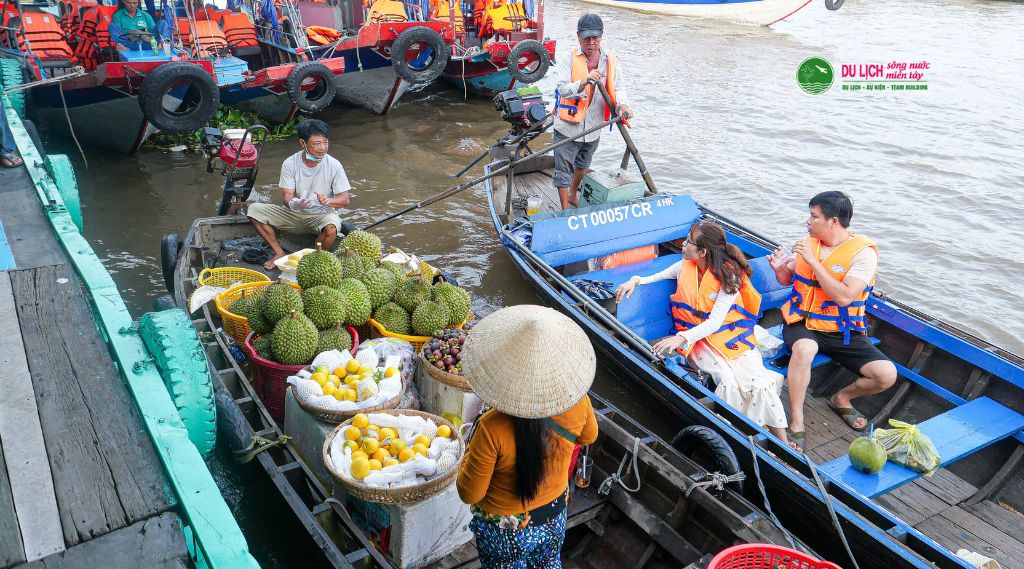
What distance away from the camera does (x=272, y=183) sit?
941cm

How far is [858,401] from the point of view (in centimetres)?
496

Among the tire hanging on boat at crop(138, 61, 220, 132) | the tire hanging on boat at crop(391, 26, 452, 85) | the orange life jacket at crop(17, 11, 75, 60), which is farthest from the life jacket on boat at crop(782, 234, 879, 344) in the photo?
the orange life jacket at crop(17, 11, 75, 60)

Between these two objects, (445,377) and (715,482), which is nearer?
(715,482)

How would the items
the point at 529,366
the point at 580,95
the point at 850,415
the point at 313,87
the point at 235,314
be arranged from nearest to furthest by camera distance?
1. the point at 529,366
2. the point at 235,314
3. the point at 850,415
4. the point at 580,95
5. the point at 313,87

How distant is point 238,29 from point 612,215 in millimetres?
8670

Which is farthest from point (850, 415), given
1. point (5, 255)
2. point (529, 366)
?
point (5, 255)

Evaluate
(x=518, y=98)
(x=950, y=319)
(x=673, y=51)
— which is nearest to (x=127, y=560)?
(x=518, y=98)

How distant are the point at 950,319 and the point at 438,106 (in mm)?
9134

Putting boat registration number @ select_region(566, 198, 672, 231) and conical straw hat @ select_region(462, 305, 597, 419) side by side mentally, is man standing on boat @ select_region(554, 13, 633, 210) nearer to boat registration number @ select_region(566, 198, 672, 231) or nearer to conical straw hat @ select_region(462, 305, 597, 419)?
boat registration number @ select_region(566, 198, 672, 231)

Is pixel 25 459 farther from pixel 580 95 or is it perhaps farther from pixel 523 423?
pixel 580 95

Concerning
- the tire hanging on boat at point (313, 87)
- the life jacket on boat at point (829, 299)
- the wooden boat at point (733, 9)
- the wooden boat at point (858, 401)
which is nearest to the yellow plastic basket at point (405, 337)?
the wooden boat at point (858, 401)

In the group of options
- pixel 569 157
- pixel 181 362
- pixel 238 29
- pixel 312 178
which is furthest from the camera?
pixel 238 29

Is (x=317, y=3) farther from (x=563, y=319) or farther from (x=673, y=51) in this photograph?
(x=563, y=319)

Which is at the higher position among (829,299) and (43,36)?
(43,36)
